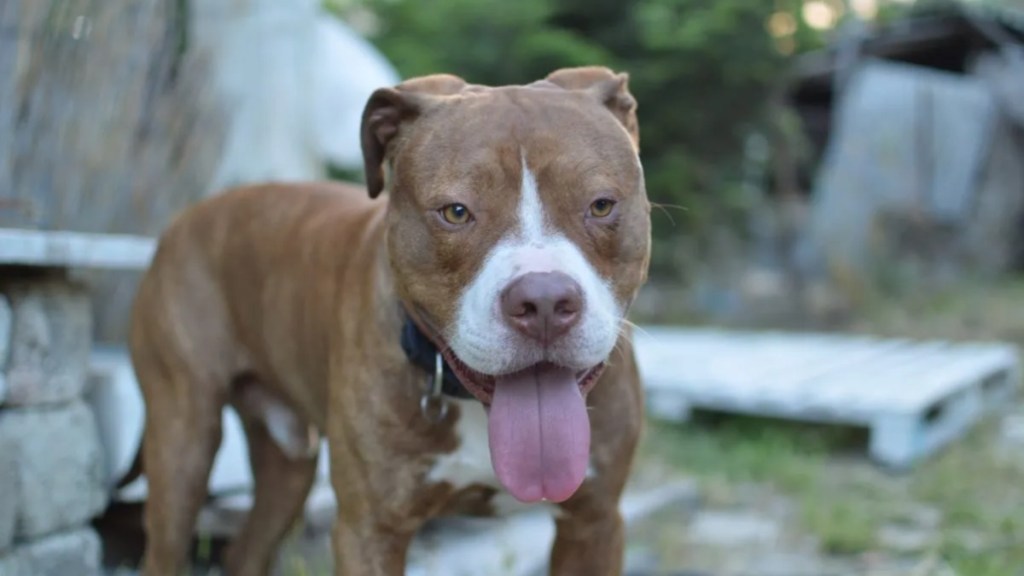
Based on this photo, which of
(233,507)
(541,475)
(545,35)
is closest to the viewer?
(541,475)

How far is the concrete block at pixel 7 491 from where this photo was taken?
2.79 meters

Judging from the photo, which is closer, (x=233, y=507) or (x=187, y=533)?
(x=187, y=533)

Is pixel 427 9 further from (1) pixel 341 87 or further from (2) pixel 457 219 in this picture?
(2) pixel 457 219

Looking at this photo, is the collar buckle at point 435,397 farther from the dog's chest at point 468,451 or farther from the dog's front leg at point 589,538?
the dog's front leg at point 589,538

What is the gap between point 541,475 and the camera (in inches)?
86.4

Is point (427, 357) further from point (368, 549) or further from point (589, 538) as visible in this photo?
point (589, 538)

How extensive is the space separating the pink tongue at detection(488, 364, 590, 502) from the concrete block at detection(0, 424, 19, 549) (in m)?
1.36

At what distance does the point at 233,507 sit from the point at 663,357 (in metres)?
4.03

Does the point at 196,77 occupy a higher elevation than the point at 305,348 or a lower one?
higher

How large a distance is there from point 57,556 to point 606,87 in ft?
6.13

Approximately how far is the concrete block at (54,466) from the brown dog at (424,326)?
18 centimetres

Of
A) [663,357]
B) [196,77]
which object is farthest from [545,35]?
[196,77]

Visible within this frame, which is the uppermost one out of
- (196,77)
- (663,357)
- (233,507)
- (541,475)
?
(196,77)

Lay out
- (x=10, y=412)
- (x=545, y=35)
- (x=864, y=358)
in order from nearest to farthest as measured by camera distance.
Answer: (x=10, y=412)
(x=864, y=358)
(x=545, y=35)
